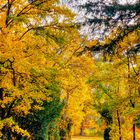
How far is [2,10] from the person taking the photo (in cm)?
1712

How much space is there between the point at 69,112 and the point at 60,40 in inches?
1087

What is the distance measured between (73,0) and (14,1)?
5.59 m

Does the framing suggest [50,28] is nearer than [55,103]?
Yes

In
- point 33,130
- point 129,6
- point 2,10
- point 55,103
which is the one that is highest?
point 2,10

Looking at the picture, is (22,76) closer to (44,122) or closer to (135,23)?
(135,23)

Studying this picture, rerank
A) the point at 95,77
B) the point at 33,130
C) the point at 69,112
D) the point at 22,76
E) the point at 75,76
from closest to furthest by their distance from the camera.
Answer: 1. the point at 22,76
2. the point at 95,77
3. the point at 33,130
4. the point at 75,76
5. the point at 69,112

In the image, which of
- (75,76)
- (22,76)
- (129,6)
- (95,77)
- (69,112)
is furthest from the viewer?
(69,112)

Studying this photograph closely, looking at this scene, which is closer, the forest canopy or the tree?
the forest canopy

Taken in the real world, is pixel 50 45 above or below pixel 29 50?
above

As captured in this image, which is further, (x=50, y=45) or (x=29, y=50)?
(x=50, y=45)

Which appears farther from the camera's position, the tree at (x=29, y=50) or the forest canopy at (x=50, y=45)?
the tree at (x=29, y=50)

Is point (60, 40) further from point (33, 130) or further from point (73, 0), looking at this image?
point (33, 130)

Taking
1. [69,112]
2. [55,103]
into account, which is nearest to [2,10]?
[55,103]

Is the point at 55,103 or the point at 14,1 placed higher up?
the point at 14,1
